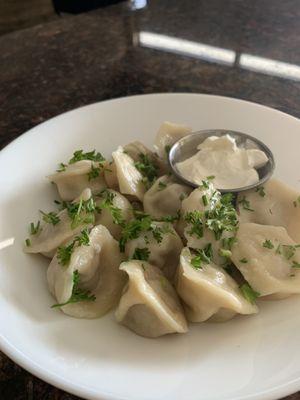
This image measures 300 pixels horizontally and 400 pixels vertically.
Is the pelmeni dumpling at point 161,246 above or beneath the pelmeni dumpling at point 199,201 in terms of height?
beneath

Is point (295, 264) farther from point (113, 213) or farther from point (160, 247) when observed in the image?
point (113, 213)

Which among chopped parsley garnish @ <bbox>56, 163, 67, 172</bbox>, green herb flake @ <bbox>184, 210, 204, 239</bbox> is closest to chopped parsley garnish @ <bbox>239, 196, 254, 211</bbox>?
green herb flake @ <bbox>184, 210, 204, 239</bbox>

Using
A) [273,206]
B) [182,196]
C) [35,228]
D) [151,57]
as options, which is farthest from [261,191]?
[151,57]

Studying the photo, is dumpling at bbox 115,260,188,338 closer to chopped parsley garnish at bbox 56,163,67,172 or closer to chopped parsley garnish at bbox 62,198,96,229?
chopped parsley garnish at bbox 62,198,96,229

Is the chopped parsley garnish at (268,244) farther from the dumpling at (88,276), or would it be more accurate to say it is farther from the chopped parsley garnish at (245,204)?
the dumpling at (88,276)

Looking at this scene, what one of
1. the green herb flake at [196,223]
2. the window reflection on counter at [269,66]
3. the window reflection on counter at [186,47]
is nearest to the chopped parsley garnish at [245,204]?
the green herb flake at [196,223]

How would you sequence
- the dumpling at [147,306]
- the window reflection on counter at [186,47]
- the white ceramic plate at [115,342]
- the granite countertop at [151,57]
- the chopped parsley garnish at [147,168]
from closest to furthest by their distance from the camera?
the white ceramic plate at [115,342], the dumpling at [147,306], the chopped parsley garnish at [147,168], the granite countertop at [151,57], the window reflection on counter at [186,47]
